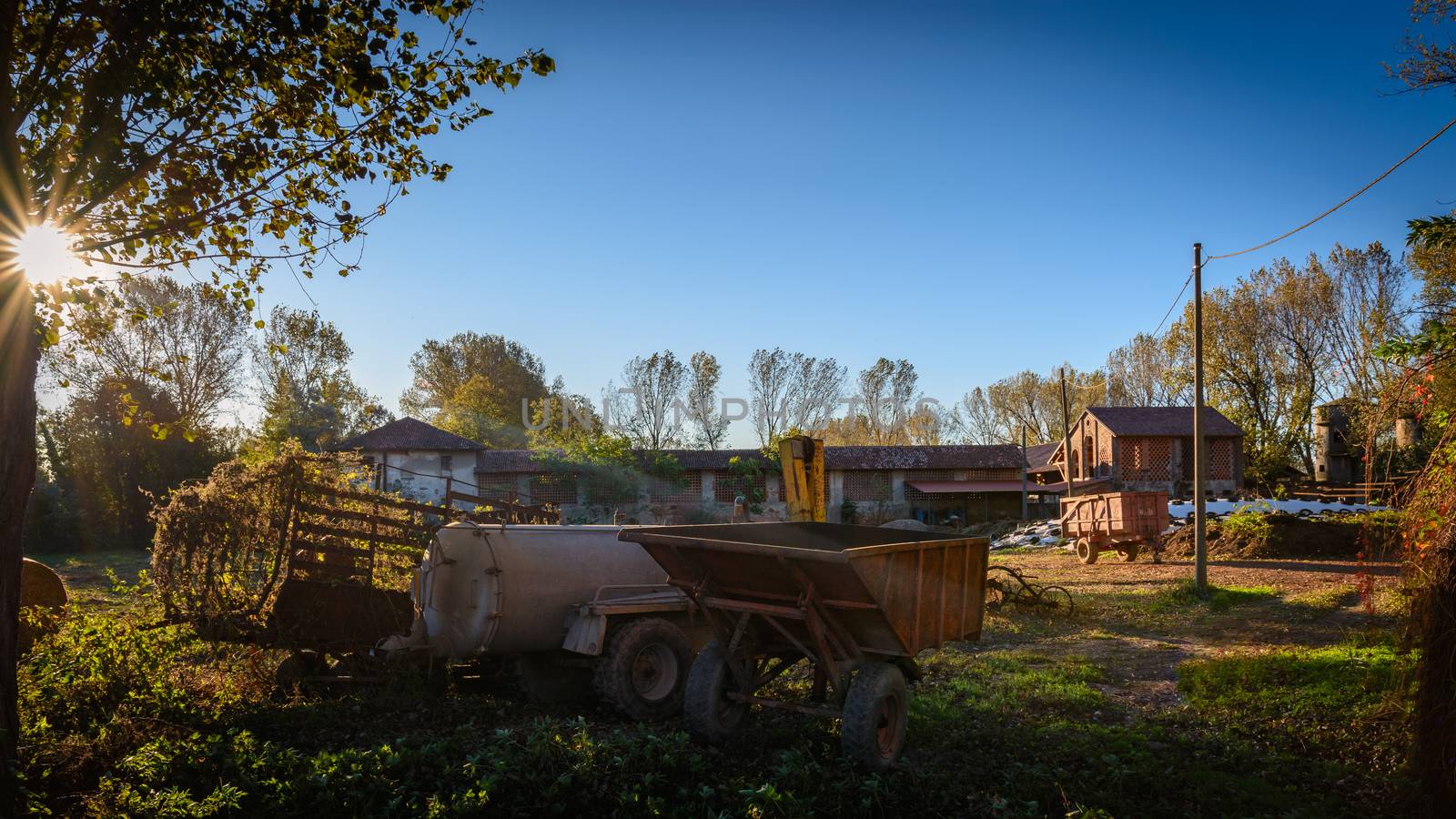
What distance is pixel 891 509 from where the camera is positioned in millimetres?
44531

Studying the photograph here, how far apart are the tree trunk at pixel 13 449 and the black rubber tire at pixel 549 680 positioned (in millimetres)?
4289

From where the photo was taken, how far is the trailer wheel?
8.62 meters

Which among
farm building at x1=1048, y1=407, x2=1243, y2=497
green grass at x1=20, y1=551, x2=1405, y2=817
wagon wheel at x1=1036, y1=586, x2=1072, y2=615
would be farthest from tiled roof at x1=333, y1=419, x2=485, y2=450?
green grass at x1=20, y1=551, x2=1405, y2=817

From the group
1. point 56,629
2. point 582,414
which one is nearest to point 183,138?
point 56,629

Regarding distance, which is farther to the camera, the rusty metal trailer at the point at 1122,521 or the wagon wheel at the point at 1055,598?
the rusty metal trailer at the point at 1122,521

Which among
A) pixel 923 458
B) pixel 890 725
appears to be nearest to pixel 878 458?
pixel 923 458

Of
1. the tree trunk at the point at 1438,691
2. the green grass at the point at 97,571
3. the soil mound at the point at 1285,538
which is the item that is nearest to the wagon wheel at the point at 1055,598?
the tree trunk at the point at 1438,691

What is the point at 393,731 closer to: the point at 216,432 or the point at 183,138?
the point at 183,138

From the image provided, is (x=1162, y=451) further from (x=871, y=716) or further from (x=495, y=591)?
(x=871, y=716)

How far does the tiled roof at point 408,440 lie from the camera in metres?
40.8

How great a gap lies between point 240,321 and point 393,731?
42.8 m

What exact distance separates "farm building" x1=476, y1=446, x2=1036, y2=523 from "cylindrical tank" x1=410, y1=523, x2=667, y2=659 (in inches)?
1186

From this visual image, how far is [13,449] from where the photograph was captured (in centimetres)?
613

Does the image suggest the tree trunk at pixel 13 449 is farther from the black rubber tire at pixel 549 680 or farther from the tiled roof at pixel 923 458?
the tiled roof at pixel 923 458
